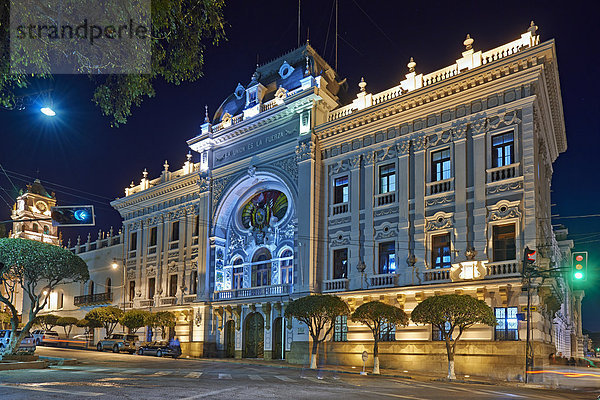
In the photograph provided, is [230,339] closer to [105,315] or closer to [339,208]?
[105,315]

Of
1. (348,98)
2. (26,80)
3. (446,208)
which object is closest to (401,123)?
(446,208)

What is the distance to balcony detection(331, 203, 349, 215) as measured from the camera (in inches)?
1304

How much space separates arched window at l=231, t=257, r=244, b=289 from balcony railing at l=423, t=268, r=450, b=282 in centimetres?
1534

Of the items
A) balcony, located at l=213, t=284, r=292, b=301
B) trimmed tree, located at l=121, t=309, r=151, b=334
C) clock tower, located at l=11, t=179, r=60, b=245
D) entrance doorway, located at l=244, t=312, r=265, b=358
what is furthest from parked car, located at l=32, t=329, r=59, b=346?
entrance doorway, located at l=244, t=312, r=265, b=358

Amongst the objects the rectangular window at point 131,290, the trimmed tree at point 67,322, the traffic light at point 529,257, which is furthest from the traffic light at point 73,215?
the trimmed tree at point 67,322

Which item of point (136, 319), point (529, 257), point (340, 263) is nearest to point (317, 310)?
point (340, 263)

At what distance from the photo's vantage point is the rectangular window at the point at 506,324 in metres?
24.9

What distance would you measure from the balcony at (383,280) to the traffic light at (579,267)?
411 inches

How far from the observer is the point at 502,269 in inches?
987

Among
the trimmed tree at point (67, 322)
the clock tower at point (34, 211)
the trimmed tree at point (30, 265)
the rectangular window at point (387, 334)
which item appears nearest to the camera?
the trimmed tree at point (30, 265)

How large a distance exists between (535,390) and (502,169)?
10.8 m

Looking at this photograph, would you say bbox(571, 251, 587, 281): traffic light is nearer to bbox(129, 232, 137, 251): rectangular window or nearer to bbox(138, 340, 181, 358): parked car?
bbox(138, 340, 181, 358): parked car

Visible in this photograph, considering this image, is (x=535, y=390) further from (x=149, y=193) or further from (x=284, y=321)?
(x=149, y=193)

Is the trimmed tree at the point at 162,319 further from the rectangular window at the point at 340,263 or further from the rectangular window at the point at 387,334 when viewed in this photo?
the rectangular window at the point at 387,334
